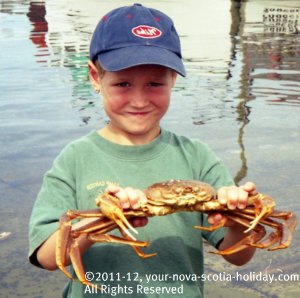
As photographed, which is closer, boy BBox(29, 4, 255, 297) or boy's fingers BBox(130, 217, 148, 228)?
boy's fingers BBox(130, 217, 148, 228)

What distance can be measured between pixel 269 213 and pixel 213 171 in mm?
588

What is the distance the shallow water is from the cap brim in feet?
6.84

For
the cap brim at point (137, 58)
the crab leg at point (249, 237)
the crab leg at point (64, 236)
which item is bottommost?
the crab leg at point (249, 237)

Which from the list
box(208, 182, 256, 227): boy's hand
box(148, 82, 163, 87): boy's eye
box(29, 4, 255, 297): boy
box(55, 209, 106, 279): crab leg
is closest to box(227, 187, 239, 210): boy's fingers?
box(208, 182, 256, 227): boy's hand

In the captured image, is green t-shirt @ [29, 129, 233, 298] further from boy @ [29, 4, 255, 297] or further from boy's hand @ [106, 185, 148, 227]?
boy's hand @ [106, 185, 148, 227]

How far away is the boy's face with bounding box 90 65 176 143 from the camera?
9.30 ft

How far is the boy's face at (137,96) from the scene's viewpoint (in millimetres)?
2836

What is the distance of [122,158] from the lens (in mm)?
2902

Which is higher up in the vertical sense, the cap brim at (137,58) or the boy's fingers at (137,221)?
the cap brim at (137,58)

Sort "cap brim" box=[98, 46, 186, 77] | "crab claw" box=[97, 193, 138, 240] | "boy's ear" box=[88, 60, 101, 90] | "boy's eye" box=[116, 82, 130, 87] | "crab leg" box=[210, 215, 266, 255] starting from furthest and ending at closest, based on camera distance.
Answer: "boy's ear" box=[88, 60, 101, 90] → "boy's eye" box=[116, 82, 130, 87] → "cap brim" box=[98, 46, 186, 77] → "crab leg" box=[210, 215, 266, 255] → "crab claw" box=[97, 193, 138, 240]

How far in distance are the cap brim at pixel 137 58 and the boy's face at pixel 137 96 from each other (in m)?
0.07

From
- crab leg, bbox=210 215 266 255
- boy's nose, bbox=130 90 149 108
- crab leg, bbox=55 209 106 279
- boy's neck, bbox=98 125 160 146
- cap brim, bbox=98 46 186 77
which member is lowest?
crab leg, bbox=210 215 266 255

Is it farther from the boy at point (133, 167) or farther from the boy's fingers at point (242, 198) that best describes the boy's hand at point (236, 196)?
the boy at point (133, 167)

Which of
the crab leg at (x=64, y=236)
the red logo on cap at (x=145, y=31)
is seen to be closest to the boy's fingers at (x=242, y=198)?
the crab leg at (x=64, y=236)
